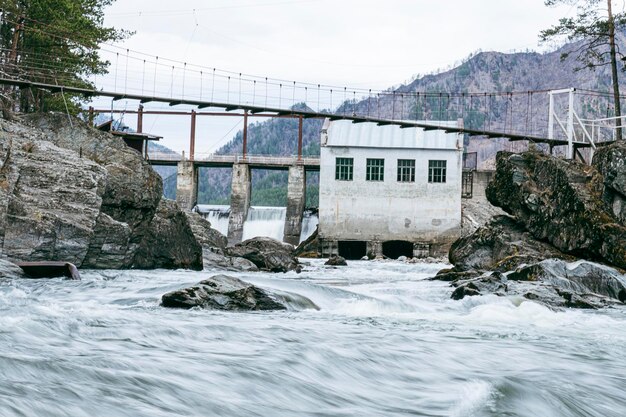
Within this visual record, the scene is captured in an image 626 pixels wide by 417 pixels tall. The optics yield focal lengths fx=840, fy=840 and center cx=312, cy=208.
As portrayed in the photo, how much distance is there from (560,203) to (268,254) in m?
10.3

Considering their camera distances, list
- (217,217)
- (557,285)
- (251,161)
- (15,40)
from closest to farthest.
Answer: (557,285)
(15,40)
(251,161)
(217,217)

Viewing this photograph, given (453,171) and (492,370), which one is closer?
(492,370)

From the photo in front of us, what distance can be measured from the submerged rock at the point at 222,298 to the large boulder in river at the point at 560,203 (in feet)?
45.3

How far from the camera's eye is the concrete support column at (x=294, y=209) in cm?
5087

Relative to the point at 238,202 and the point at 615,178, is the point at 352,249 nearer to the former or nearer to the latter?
the point at 238,202

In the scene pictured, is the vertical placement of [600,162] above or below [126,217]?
above

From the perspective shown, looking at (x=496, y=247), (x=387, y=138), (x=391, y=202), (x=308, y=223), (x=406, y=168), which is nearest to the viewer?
(x=496, y=247)

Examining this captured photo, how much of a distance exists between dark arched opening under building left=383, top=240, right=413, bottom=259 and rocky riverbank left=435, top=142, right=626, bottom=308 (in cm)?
1720

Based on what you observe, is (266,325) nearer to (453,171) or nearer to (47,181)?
(47,181)

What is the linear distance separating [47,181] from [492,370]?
646 inches

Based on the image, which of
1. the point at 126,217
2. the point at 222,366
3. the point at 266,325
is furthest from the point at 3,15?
the point at 222,366

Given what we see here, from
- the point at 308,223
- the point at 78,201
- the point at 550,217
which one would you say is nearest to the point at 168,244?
the point at 78,201

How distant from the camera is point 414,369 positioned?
8633mm

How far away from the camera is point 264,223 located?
53.6 m
